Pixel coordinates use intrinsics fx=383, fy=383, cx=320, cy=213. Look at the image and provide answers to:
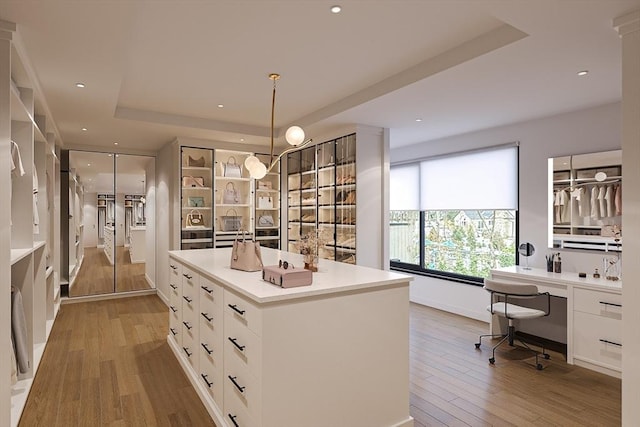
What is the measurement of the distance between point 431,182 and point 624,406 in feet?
12.7

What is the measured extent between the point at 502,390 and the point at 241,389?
2125mm

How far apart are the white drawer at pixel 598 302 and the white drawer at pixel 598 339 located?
0.15 feet

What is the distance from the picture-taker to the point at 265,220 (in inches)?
243

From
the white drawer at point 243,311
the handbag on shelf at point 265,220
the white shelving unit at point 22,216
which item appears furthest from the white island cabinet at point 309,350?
the handbag on shelf at point 265,220

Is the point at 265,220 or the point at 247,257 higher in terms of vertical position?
the point at 265,220

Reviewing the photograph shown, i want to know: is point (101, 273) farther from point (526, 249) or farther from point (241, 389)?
point (526, 249)

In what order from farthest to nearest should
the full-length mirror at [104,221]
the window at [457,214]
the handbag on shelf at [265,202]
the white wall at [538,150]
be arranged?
the handbag on shelf at [265,202] → the full-length mirror at [104,221] → the window at [457,214] → the white wall at [538,150]

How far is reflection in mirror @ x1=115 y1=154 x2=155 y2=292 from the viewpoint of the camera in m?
6.19

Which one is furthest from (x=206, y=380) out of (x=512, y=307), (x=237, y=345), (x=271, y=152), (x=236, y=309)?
(x=512, y=307)

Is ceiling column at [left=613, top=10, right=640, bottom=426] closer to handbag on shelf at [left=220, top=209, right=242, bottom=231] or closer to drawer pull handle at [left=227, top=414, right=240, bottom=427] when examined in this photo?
drawer pull handle at [left=227, top=414, right=240, bottom=427]

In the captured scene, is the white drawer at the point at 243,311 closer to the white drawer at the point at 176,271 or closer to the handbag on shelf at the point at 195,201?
the white drawer at the point at 176,271

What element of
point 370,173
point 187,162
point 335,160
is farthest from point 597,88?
point 187,162

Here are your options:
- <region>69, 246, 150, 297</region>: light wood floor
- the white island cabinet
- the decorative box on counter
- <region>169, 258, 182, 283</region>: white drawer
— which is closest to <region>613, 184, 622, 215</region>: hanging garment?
the white island cabinet

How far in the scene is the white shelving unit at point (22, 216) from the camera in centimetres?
216
